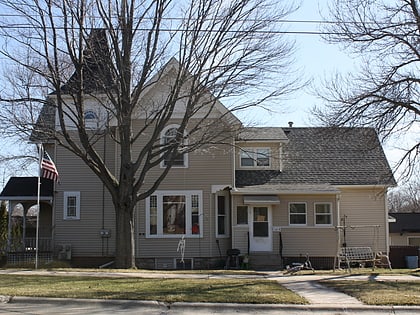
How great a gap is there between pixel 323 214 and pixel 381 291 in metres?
13.7

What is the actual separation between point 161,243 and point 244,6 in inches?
473

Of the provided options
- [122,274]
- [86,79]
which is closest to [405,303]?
[122,274]

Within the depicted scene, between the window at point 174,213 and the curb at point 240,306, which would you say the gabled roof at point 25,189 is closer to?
the window at point 174,213

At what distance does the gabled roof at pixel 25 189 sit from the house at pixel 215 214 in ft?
0.77

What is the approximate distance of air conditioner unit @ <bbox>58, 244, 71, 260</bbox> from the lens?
86.7 ft

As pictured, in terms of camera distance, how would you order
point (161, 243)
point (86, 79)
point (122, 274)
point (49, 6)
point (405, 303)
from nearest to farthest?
1. point (405, 303)
2. point (122, 274)
3. point (49, 6)
4. point (86, 79)
5. point (161, 243)

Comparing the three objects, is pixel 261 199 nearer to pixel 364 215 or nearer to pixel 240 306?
pixel 364 215

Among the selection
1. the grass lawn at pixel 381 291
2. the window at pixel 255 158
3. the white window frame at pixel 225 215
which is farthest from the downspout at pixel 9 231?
the grass lawn at pixel 381 291

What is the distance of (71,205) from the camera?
27484mm

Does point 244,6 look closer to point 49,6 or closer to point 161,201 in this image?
point 49,6

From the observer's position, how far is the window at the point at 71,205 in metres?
27.3

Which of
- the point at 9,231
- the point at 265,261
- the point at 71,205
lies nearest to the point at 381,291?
the point at 265,261

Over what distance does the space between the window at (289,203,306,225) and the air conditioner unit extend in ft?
35.4

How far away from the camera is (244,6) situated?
20219 millimetres
